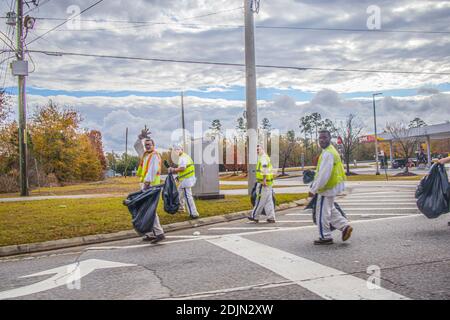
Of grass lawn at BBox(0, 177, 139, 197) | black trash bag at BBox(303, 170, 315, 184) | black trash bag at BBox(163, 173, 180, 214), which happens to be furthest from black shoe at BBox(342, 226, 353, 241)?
grass lawn at BBox(0, 177, 139, 197)

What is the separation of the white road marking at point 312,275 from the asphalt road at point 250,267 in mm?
11

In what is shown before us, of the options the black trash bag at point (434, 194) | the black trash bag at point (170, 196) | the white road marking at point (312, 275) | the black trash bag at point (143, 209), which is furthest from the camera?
the black trash bag at point (170, 196)

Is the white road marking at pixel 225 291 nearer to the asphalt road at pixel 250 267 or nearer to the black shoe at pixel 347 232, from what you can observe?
the asphalt road at pixel 250 267

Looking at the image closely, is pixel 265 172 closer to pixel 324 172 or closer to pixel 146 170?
pixel 146 170

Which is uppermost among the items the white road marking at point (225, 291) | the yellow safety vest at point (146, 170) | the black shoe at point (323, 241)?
the yellow safety vest at point (146, 170)

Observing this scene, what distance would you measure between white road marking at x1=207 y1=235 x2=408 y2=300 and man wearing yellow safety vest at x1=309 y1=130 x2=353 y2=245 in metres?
0.92

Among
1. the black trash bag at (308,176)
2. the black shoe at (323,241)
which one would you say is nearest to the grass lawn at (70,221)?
the black trash bag at (308,176)

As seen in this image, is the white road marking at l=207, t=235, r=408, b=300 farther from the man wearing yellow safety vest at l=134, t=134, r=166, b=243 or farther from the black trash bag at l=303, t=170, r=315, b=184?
the black trash bag at l=303, t=170, r=315, b=184

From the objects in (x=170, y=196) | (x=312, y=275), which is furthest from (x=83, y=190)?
(x=312, y=275)

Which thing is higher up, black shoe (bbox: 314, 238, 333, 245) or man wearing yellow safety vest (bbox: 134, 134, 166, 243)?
man wearing yellow safety vest (bbox: 134, 134, 166, 243)

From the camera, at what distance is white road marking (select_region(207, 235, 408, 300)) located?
448 centimetres

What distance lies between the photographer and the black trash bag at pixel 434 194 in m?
8.30

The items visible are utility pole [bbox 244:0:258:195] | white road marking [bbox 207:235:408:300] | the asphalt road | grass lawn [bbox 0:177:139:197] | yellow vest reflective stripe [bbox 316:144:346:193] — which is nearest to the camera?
white road marking [bbox 207:235:408:300]

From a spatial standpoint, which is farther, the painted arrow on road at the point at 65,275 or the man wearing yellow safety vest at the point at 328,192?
the man wearing yellow safety vest at the point at 328,192
